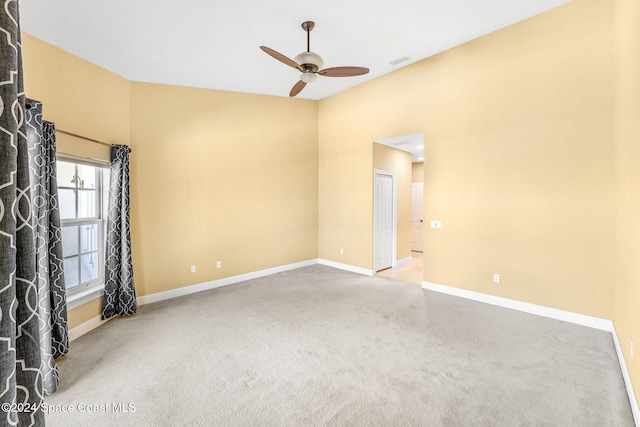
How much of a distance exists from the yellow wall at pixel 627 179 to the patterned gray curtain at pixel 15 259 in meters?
3.08

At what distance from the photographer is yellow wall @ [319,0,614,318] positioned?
3.23 m

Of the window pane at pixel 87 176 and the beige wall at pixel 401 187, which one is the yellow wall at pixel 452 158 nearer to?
the window pane at pixel 87 176

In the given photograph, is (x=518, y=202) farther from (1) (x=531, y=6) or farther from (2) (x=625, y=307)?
(1) (x=531, y=6)

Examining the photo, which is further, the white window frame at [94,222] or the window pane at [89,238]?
the window pane at [89,238]

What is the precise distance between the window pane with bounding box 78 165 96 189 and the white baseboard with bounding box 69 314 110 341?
157 cm

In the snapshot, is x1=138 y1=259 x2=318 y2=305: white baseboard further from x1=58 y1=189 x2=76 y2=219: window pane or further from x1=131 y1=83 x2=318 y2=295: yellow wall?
x1=58 y1=189 x2=76 y2=219: window pane

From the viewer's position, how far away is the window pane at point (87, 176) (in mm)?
3407

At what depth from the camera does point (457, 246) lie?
433 cm

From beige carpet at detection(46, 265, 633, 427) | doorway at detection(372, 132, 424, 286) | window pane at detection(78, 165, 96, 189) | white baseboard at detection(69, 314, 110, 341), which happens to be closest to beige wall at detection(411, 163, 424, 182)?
doorway at detection(372, 132, 424, 286)

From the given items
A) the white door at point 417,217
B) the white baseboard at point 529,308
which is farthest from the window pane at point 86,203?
the white door at point 417,217

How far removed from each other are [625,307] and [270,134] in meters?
5.18

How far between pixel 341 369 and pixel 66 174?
358 cm

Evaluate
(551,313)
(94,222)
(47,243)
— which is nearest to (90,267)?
(94,222)

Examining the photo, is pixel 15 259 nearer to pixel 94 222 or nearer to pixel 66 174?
pixel 66 174
